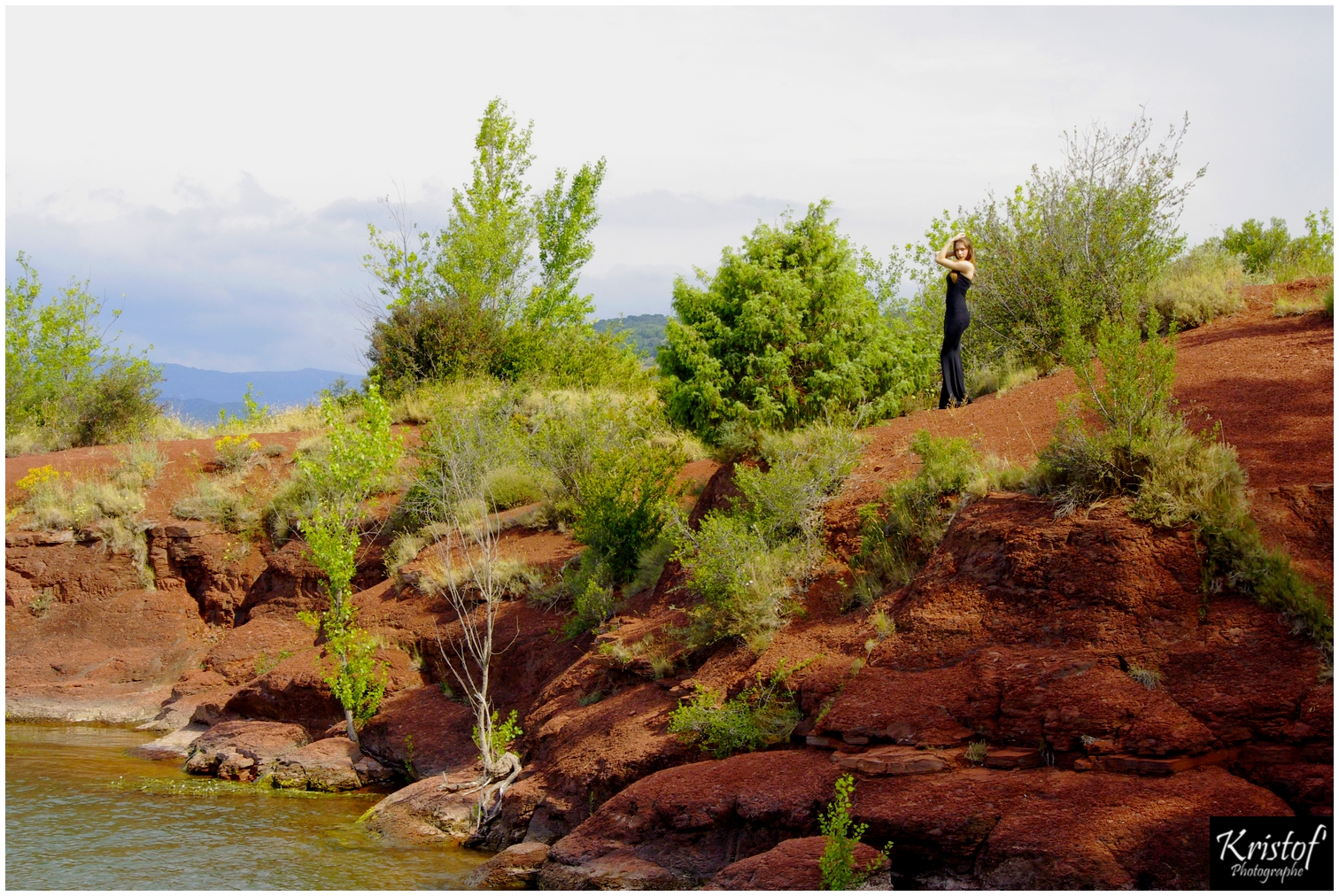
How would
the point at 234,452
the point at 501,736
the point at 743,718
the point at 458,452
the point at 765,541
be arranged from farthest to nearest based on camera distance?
the point at 234,452
the point at 458,452
the point at 765,541
the point at 501,736
the point at 743,718

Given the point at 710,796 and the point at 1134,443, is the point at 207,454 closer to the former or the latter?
the point at 710,796

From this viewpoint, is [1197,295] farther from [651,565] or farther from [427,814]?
[427,814]

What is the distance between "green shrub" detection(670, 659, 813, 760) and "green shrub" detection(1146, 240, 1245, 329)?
8430mm

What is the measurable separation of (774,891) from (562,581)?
761 centimetres

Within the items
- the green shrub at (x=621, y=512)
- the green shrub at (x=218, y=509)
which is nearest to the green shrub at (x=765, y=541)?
the green shrub at (x=621, y=512)

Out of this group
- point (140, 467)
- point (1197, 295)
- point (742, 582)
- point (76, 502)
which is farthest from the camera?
point (140, 467)

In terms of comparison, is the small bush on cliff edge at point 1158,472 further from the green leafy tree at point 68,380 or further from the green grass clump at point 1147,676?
the green leafy tree at point 68,380

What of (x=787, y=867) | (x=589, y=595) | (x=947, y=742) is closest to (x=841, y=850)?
(x=787, y=867)

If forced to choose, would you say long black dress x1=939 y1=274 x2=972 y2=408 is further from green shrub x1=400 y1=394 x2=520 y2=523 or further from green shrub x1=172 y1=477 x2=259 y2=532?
green shrub x1=172 y1=477 x2=259 y2=532

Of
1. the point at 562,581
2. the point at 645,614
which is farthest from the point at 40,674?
the point at 645,614

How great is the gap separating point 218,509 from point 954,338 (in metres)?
14.0

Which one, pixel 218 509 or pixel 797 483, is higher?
pixel 797 483

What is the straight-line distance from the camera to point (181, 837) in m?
9.70

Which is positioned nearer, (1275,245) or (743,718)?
(743,718)
